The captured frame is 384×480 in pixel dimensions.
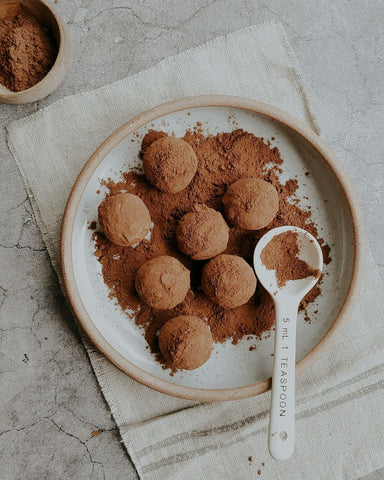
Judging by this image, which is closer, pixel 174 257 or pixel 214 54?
pixel 174 257

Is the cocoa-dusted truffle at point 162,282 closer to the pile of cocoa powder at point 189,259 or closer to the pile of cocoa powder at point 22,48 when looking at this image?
the pile of cocoa powder at point 189,259

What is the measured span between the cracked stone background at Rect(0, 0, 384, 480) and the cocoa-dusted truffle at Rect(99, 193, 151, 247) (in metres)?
0.23

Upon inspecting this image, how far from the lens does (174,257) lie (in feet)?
3.00

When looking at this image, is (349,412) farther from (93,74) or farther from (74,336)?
(93,74)

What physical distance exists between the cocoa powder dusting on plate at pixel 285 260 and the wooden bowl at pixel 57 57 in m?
0.54

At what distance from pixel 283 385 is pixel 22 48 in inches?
32.8

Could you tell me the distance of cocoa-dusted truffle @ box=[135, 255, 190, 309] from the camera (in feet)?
2.70

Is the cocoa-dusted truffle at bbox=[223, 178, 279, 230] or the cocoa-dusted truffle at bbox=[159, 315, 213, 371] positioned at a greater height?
the cocoa-dusted truffle at bbox=[223, 178, 279, 230]

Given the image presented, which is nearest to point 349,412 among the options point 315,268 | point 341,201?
point 315,268

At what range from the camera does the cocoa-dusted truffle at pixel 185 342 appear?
2.69ft

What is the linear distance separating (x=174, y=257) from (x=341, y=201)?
35cm

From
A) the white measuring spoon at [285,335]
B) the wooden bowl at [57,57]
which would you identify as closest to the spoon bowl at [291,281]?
the white measuring spoon at [285,335]

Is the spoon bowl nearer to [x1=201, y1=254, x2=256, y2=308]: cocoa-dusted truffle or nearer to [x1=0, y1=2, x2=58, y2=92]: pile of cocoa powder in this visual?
[x1=201, y1=254, x2=256, y2=308]: cocoa-dusted truffle

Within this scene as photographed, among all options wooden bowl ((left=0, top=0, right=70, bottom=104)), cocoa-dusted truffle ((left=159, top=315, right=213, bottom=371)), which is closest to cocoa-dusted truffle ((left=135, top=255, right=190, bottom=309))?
cocoa-dusted truffle ((left=159, top=315, right=213, bottom=371))
